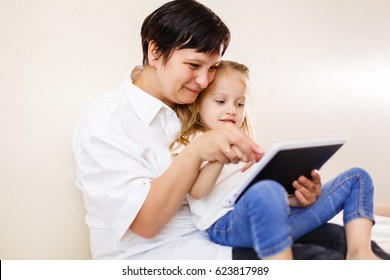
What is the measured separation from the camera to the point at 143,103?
1.29 m

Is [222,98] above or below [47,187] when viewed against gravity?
above

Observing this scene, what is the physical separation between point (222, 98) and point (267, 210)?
65 cm

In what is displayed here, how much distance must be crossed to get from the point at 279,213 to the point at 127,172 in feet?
1.53

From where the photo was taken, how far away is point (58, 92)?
4.79ft

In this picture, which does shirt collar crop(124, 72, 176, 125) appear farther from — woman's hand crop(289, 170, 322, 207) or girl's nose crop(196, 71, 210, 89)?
woman's hand crop(289, 170, 322, 207)

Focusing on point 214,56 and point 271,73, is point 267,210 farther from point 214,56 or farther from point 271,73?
point 271,73

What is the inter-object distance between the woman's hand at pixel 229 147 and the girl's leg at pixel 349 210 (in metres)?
0.32

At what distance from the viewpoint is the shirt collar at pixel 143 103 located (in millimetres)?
1290

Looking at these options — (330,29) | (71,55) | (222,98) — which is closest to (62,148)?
(71,55)

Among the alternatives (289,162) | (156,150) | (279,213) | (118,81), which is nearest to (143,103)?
(156,150)

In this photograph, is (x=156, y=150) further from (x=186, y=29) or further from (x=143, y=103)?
(x=186, y=29)

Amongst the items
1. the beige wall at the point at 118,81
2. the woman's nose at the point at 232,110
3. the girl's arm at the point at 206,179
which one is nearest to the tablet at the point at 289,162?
the girl's arm at the point at 206,179

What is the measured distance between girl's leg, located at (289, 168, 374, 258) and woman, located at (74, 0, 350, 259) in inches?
2.2

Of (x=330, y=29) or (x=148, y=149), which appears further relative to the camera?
(x=330, y=29)
